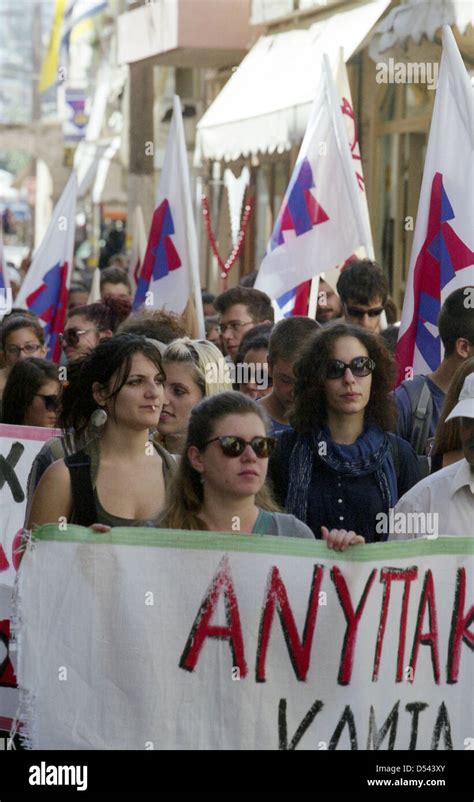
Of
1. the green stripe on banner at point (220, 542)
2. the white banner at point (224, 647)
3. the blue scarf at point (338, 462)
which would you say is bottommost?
the white banner at point (224, 647)

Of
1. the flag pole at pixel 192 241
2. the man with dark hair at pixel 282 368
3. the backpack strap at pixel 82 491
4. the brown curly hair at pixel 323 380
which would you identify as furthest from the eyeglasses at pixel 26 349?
the backpack strap at pixel 82 491

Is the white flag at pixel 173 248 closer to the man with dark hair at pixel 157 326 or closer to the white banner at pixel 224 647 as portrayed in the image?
the man with dark hair at pixel 157 326

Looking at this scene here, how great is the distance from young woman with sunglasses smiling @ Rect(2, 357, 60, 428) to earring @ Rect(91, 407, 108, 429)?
1522mm

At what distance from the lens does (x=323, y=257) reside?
32.4ft

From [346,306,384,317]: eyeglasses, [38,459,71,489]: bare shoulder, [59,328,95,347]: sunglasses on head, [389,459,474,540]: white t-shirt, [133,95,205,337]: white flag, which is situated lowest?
[389,459,474,540]: white t-shirt

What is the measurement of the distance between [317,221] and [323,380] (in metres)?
4.04

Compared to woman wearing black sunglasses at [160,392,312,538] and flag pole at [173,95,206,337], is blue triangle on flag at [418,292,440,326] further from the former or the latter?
woman wearing black sunglasses at [160,392,312,538]

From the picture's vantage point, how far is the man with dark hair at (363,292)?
28.5 feet

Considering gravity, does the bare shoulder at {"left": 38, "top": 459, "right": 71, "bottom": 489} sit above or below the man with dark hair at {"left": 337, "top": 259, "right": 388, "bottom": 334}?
below

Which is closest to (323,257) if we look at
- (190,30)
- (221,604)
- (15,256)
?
(221,604)

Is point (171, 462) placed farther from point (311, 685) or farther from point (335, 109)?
point (335, 109)

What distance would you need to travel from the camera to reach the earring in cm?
572

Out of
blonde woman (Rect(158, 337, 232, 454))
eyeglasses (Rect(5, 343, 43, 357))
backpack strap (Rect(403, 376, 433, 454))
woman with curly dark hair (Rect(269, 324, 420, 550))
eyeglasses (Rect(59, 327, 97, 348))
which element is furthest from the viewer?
eyeglasses (Rect(59, 327, 97, 348))

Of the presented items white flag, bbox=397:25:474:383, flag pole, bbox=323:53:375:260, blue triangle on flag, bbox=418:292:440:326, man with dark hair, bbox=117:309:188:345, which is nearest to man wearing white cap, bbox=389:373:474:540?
man with dark hair, bbox=117:309:188:345
